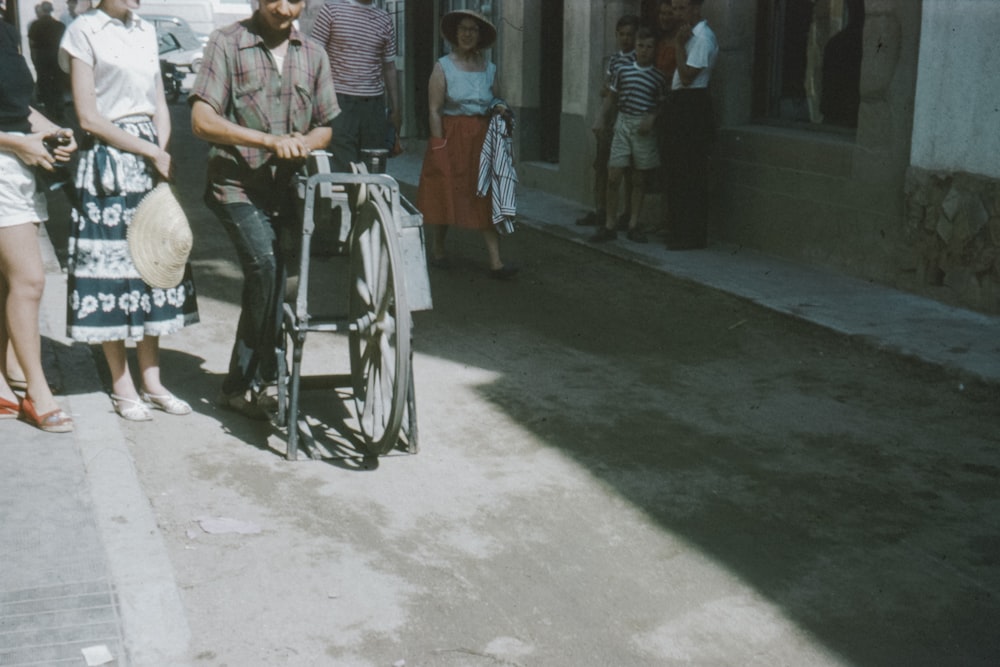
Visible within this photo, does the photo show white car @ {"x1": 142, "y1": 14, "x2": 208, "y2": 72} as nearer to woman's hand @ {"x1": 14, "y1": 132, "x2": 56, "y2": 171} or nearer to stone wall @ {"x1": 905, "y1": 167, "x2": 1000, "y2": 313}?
stone wall @ {"x1": 905, "y1": 167, "x2": 1000, "y2": 313}

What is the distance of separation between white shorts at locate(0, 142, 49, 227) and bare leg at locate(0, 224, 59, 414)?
0.12ft

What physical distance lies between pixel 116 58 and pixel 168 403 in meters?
1.48

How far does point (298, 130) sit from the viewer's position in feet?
17.5

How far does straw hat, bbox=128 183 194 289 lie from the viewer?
5.21 m

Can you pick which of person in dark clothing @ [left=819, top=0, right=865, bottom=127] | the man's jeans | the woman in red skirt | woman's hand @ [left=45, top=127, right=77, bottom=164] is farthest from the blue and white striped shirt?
woman's hand @ [left=45, top=127, right=77, bottom=164]

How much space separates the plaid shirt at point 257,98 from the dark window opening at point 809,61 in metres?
5.19

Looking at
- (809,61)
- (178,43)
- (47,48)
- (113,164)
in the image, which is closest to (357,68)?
(809,61)

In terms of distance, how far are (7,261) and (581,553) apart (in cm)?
257

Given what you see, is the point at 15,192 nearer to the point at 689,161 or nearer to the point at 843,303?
the point at 843,303

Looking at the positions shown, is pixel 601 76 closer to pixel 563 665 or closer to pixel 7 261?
pixel 7 261

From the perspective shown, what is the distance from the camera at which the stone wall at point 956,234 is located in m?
7.68

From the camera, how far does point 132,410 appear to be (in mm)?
5523

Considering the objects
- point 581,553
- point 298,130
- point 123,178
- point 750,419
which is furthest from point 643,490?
point 123,178

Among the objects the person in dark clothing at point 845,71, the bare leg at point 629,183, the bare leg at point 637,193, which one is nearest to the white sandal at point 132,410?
the person in dark clothing at point 845,71
